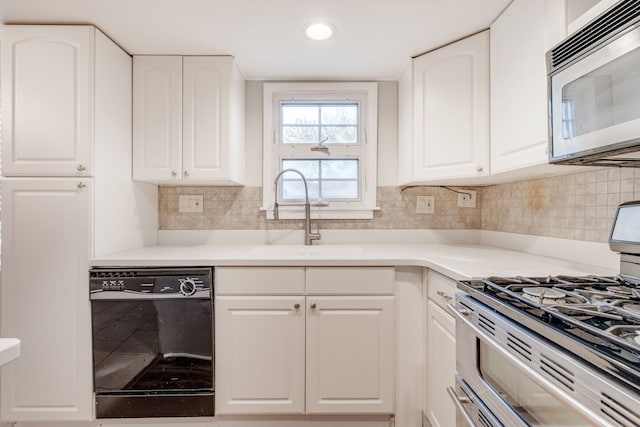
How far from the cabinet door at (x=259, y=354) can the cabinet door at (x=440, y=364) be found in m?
0.62

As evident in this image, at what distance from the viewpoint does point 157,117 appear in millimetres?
1830

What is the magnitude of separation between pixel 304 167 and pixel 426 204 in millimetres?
890

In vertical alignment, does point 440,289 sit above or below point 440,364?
above

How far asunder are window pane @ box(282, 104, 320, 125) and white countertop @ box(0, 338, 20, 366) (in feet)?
6.08

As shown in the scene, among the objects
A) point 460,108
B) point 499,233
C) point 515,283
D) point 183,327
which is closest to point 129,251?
point 183,327

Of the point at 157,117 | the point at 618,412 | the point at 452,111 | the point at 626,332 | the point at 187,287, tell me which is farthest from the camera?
the point at 157,117

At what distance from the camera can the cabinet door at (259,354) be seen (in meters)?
1.53

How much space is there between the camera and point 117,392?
153 cm

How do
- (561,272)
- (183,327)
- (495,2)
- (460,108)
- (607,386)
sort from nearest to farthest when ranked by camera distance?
(607,386), (561,272), (495,2), (183,327), (460,108)

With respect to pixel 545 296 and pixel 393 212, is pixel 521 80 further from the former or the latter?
pixel 393 212

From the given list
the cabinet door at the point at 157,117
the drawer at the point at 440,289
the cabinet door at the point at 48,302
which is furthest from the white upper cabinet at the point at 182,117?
the drawer at the point at 440,289

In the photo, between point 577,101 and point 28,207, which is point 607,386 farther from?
point 28,207

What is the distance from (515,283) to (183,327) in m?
1.42

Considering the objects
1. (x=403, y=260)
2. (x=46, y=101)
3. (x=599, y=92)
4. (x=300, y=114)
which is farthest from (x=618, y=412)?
(x=46, y=101)
